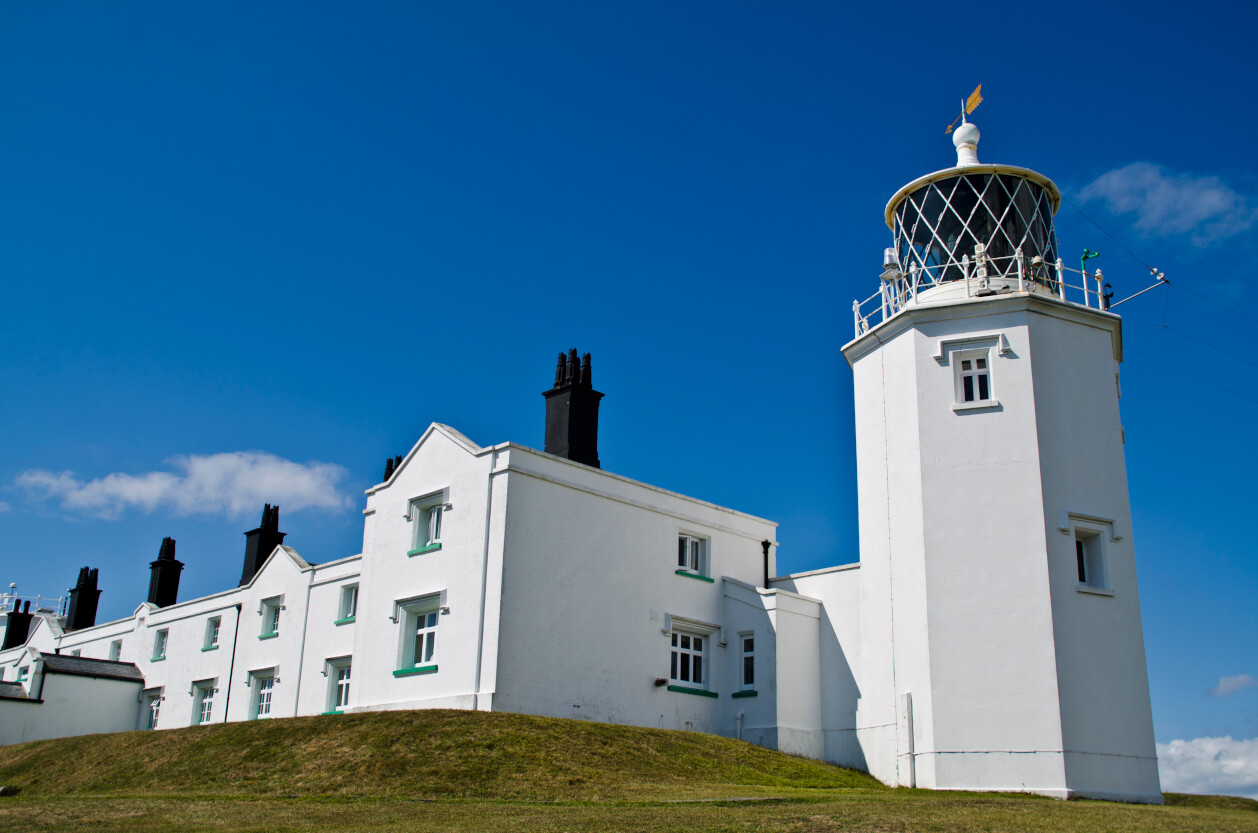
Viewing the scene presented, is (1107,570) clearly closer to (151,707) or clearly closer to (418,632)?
(418,632)


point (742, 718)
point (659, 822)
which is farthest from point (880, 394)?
point (659, 822)

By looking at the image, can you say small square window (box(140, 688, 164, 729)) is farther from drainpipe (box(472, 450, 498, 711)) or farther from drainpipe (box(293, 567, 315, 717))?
drainpipe (box(472, 450, 498, 711))

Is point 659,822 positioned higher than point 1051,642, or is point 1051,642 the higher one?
point 1051,642

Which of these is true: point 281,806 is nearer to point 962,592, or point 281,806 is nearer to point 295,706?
point 962,592

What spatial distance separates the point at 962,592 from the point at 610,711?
28.1ft

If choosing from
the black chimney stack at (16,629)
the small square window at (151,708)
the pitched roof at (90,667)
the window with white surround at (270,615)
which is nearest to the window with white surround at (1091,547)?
the window with white surround at (270,615)

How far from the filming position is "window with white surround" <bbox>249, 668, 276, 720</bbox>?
30.4m

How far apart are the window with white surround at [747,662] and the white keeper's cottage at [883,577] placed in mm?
136

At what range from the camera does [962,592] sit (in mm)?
18391

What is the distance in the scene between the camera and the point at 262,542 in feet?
115

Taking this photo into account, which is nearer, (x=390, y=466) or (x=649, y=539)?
(x=649, y=539)

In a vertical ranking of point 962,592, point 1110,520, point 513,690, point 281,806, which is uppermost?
point 1110,520

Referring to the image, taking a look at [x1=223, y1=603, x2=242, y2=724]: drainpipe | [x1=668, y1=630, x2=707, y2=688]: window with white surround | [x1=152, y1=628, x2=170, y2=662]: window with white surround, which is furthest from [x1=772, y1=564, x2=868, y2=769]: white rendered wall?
[x1=152, y1=628, x2=170, y2=662]: window with white surround

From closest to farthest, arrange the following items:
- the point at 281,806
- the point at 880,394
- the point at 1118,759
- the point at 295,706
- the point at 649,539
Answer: the point at 281,806, the point at 1118,759, the point at 880,394, the point at 649,539, the point at 295,706
